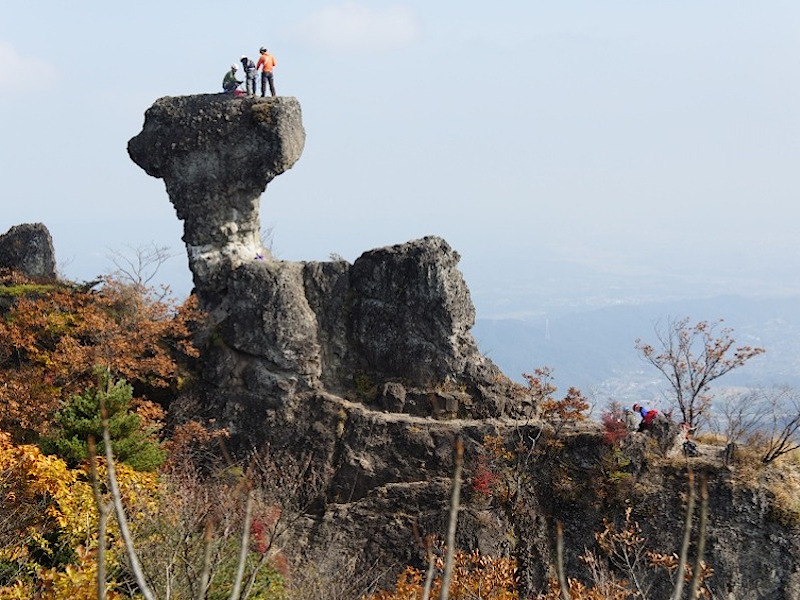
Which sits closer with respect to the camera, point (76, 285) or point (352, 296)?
point (352, 296)

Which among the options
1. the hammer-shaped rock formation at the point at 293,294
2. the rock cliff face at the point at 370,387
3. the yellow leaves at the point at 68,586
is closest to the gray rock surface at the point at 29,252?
the rock cliff face at the point at 370,387

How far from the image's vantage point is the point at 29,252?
31125mm

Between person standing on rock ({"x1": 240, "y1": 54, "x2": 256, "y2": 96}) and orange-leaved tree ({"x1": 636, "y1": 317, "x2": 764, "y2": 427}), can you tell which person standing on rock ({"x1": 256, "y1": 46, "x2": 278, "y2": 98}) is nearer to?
person standing on rock ({"x1": 240, "y1": 54, "x2": 256, "y2": 96})

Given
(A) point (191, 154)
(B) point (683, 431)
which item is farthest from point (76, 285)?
(B) point (683, 431)

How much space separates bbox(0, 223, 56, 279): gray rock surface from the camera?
31.0 m

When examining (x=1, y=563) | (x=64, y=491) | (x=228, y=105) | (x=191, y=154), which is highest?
(x=228, y=105)

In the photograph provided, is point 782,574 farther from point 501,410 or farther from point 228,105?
point 228,105

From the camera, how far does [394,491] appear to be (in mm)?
25656

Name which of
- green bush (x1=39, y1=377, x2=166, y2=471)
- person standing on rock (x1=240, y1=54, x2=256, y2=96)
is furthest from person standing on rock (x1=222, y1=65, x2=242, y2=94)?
green bush (x1=39, y1=377, x2=166, y2=471)

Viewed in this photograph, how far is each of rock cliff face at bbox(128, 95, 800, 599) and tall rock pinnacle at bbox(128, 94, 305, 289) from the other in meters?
0.05

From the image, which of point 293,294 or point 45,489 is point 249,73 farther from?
point 45,489

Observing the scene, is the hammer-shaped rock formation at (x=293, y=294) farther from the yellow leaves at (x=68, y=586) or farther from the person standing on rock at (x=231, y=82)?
the yellow leaves at (x=68, y=586)

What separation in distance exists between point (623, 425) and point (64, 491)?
56.9 feet

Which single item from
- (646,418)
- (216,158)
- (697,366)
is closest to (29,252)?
(216,158)
